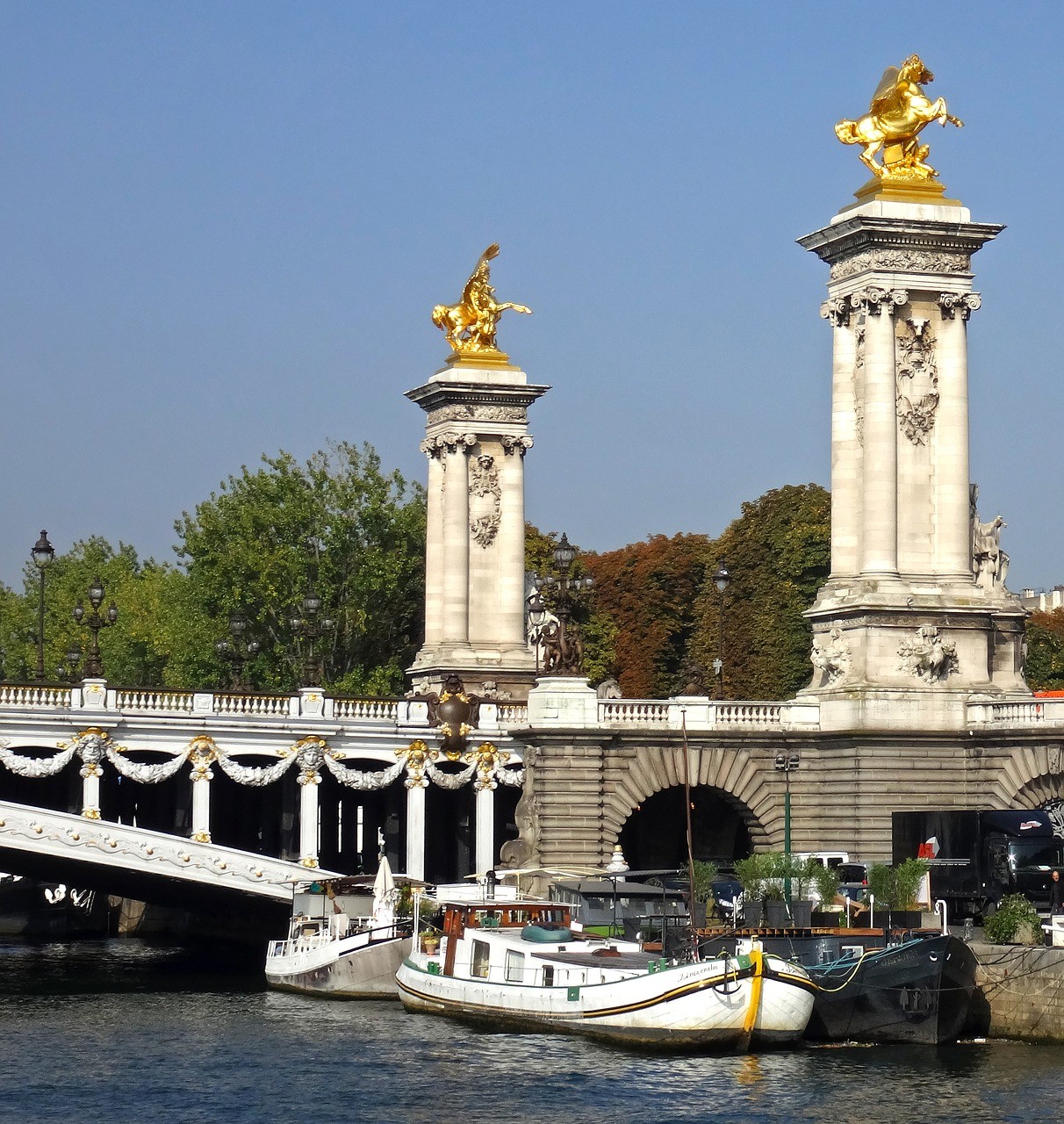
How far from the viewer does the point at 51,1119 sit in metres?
44.0

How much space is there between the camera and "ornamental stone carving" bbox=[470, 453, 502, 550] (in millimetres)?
83062

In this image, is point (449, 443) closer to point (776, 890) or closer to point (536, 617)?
point (536, 617)

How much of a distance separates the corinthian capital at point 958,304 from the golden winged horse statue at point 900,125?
2.96 metres

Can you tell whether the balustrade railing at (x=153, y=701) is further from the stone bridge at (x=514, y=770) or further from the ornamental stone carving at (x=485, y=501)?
the ornamental stone carving at (x=485, y=501)

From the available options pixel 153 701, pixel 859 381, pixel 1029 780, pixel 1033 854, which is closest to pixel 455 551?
pixel 153 701

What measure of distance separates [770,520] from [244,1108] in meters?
60.9

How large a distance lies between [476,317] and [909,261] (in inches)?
836

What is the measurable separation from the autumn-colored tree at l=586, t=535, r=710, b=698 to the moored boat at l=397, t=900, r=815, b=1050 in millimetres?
52014

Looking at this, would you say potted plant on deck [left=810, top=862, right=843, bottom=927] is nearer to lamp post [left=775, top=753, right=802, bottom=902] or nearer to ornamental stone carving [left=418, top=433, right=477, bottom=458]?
lamp post [left=775, top=753, right=802, bottom=902]

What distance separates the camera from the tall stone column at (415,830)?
6981 cm

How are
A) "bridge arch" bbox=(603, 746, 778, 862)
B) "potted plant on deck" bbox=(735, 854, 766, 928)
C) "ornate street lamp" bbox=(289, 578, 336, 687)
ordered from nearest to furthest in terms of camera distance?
"potted plant on deck" bbox=(735, 854, 766, 928), "bridge arch" bbox=(603, 746, 778, 862), "ornate street lamp" bbox=(289, 578, 336, 687)

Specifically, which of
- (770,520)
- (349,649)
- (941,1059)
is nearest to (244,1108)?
(941,1059)

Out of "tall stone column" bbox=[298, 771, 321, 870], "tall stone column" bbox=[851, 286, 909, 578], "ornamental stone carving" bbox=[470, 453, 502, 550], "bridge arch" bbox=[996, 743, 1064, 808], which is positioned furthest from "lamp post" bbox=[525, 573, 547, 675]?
"bridge arch" bbox=[996, 743, 1064, 808]

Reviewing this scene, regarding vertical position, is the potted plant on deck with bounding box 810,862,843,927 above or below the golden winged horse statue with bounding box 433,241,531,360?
below
